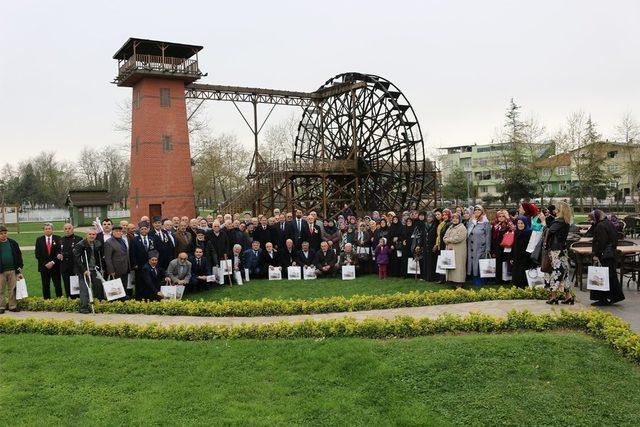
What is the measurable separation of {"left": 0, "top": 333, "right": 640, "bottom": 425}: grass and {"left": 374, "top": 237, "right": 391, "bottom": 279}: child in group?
622cm

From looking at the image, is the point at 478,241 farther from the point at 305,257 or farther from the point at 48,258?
the point at 48,258

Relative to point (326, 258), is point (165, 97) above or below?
above

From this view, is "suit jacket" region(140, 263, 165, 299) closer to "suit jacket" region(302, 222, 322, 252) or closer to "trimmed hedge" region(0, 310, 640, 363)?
"trimmed hedge" region(0, 310, 640, 363)

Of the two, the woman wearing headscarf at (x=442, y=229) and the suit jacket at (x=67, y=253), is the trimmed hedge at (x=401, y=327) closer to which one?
the suit jacket at (x=67, y=253)

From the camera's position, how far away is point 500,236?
11469mm

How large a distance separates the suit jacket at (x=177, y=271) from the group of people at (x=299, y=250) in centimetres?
2

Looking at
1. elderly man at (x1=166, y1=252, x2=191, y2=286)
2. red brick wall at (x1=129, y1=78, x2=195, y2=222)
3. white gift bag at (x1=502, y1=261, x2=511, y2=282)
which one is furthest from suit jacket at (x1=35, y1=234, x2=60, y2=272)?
red brick wall at (x1=129, y1=78, x2=195, y2=222)

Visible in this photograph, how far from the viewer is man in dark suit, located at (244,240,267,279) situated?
14156 mm

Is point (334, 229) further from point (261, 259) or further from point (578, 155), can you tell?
point (578, 155)

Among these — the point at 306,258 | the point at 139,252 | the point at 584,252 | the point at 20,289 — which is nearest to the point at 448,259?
the point at 584,252

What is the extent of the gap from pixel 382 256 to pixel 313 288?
7.45ft

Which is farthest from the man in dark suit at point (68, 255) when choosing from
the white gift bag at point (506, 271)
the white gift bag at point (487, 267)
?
the white gift bag at point (506, 271)

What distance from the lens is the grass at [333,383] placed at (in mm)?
5652

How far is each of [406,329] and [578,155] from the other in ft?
132
